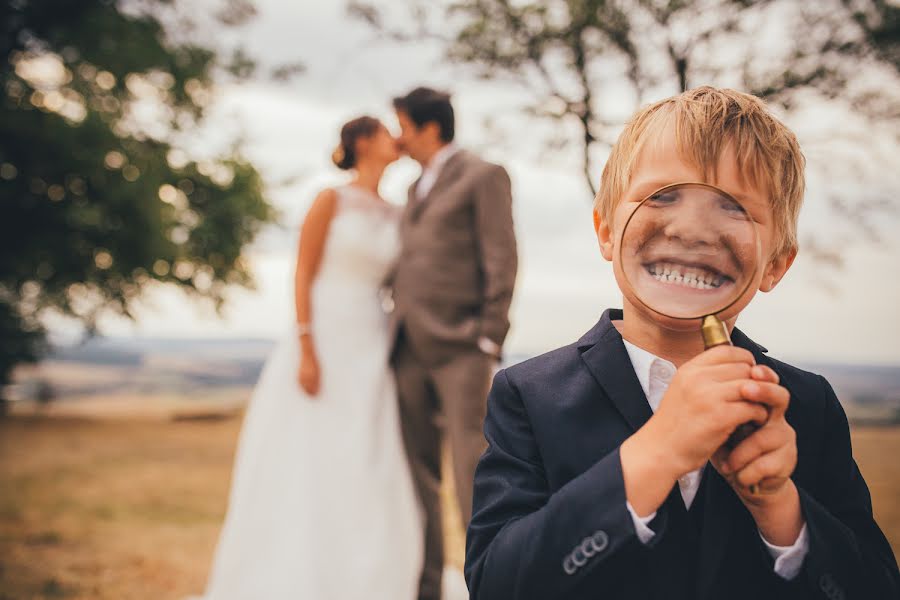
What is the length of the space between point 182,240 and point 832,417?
1326 centimetres

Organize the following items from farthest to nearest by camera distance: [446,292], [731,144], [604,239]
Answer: [446,292], [604,239], [731,144]

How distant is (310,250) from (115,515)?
3.97 m

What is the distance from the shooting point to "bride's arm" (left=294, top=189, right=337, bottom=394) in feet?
12.9

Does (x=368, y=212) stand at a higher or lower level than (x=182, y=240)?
higher

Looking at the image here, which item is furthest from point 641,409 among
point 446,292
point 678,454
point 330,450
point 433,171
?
point 330,450

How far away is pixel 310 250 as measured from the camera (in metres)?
4.02

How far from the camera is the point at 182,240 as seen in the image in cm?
1312

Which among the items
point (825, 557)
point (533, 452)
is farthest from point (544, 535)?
point (825, 557)

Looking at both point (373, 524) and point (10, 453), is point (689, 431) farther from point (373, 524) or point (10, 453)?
point (10, 453)

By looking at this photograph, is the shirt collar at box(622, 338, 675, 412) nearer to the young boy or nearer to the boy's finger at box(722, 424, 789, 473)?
the young boy

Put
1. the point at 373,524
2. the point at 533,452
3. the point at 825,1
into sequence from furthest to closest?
the point at 825,1, the point at 373,524, the point at 533,452

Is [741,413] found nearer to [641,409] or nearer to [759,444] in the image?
[759,444]

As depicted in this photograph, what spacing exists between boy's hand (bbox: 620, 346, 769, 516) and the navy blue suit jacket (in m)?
0.03

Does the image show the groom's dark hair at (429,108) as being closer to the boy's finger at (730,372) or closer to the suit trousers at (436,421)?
the suit trousers at (436,421)
